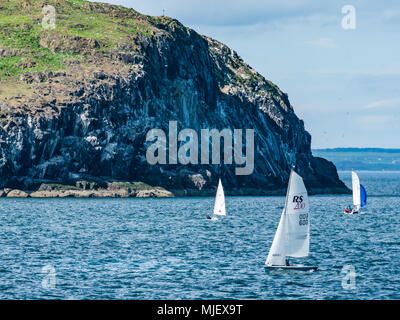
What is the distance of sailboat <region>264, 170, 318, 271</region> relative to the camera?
53.5m

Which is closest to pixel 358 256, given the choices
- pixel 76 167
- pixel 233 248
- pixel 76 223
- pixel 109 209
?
pixel 233 248

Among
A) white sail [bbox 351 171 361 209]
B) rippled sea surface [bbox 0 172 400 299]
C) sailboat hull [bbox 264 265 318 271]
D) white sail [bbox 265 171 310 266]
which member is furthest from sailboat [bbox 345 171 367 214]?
white sail [bbox 265 171 310 266]

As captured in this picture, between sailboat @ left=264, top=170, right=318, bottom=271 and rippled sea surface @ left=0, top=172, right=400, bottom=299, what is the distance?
135 cm

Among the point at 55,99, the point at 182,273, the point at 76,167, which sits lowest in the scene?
the point at 182,273

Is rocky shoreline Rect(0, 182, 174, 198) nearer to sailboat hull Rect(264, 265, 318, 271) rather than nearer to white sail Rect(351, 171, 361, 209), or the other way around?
white sail Rect(351, 171, 361, 209)

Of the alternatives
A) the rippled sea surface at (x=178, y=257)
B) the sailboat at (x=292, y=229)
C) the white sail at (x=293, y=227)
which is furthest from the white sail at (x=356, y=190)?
the white sail at (x=293, y=227)

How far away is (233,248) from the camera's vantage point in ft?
242

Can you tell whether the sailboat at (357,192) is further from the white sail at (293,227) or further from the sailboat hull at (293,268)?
the white sail at (293,227)

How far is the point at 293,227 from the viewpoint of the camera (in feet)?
178

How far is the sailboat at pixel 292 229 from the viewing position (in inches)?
2105

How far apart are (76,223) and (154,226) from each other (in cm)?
1082

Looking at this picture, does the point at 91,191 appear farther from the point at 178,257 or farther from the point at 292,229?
the point at 292,229

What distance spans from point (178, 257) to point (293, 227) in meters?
15.4
